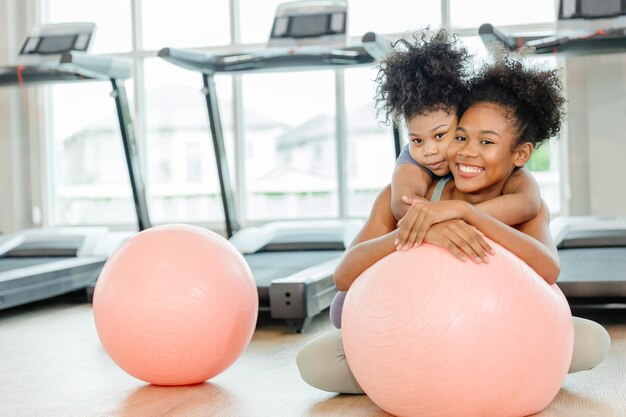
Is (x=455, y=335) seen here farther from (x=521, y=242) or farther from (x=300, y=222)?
(x=300, y=222)

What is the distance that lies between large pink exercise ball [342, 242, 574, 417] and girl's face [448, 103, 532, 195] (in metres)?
0.29

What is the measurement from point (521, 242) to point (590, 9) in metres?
3.53

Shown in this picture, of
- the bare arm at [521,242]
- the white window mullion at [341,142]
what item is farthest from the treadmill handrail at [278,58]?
the bare arm at [521,242]

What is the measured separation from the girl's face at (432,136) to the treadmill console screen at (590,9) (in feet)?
10.6

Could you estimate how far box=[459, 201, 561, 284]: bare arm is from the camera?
7.27ft

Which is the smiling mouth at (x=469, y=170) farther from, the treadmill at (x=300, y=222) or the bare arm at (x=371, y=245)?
the treadmill at (x=300, y=222)

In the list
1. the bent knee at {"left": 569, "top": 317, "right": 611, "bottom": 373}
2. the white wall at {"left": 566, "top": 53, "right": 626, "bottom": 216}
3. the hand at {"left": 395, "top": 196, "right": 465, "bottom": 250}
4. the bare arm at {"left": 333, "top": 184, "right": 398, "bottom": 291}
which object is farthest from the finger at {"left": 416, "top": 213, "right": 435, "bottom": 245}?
the white wall at {"left": 566, "top": 53, "right": 626, "bottom": 216}

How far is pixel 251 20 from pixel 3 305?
342 cm

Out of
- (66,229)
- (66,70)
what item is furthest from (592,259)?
(66,229)

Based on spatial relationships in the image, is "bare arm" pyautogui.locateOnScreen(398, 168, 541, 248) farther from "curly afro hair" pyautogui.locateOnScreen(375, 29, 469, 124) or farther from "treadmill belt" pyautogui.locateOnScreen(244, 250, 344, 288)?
"treadmill belt" pyautogui.locateOnScreen(244, 250, 344, 288)

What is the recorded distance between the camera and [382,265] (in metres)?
2.22

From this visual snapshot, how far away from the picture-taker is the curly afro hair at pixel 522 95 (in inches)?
95.6

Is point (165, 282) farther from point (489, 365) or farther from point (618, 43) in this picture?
point (618, 43)

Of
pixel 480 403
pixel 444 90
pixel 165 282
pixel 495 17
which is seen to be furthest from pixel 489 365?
pixel 495 17
